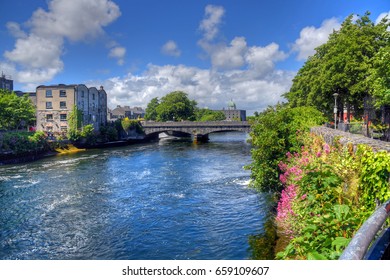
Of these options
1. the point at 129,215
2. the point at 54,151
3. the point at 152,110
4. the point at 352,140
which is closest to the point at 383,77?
the point at 352,140

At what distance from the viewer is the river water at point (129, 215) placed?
16.9 m

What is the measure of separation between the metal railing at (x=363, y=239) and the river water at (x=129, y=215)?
41.1 ft

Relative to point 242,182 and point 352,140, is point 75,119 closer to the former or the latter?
point 242,182

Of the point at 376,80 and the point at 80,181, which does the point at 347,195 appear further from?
the point at 80,181

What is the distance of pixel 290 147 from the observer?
23891 mm

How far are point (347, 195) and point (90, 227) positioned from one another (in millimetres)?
15518

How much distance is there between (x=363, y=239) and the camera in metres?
3.43

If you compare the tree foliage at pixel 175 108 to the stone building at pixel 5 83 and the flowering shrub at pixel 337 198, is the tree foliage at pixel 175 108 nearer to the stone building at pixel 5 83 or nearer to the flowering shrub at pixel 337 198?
the stone building at pixel 5 83

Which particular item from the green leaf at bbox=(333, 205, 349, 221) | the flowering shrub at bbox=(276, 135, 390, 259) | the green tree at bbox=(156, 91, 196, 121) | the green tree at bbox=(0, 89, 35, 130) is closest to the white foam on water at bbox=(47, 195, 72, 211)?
the flowering shrub at bbox=(276, 135, 390, 259)

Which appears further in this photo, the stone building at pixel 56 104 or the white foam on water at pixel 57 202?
the stone building at pixel 56 104

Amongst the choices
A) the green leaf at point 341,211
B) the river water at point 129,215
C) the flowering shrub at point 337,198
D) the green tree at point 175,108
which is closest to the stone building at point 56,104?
the river water at point 129,215

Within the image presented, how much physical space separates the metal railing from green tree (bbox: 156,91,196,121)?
416 feet

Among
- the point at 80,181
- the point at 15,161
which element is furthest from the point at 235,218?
the point at 15,161

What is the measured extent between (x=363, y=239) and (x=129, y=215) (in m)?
20.5
